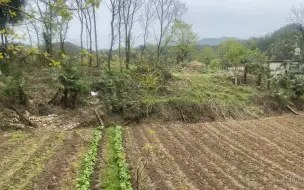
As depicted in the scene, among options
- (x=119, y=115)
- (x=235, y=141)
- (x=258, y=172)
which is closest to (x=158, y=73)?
(x=119, y=115)

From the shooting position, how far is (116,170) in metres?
8.05

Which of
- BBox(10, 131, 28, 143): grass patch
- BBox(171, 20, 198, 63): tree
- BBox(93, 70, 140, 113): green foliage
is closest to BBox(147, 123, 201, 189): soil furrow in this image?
BBox(10, 131, 28, 143): grass patch

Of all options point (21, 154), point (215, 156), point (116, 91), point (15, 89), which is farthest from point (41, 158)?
point (116, 91)

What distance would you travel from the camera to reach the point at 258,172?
8547mm

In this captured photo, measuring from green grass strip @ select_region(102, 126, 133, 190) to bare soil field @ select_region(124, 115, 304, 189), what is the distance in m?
0.24

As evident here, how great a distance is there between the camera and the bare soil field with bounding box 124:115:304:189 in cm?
772

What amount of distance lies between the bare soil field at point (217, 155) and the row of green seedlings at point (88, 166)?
100 cm

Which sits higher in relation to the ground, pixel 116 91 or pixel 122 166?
pixel 116 91

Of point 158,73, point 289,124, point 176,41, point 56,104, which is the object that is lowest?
point 289,124

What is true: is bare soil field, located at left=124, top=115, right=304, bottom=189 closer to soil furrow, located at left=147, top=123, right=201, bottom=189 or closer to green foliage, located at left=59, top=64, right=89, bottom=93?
soil furrow, located at left=147, top=123, right=201, bottom=189

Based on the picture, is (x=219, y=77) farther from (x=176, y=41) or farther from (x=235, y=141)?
(x=176, y=41)

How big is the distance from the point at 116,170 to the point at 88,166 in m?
0.73

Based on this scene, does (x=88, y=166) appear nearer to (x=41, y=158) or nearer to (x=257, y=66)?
(x=41, y=158)

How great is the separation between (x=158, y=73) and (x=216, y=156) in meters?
9.37
